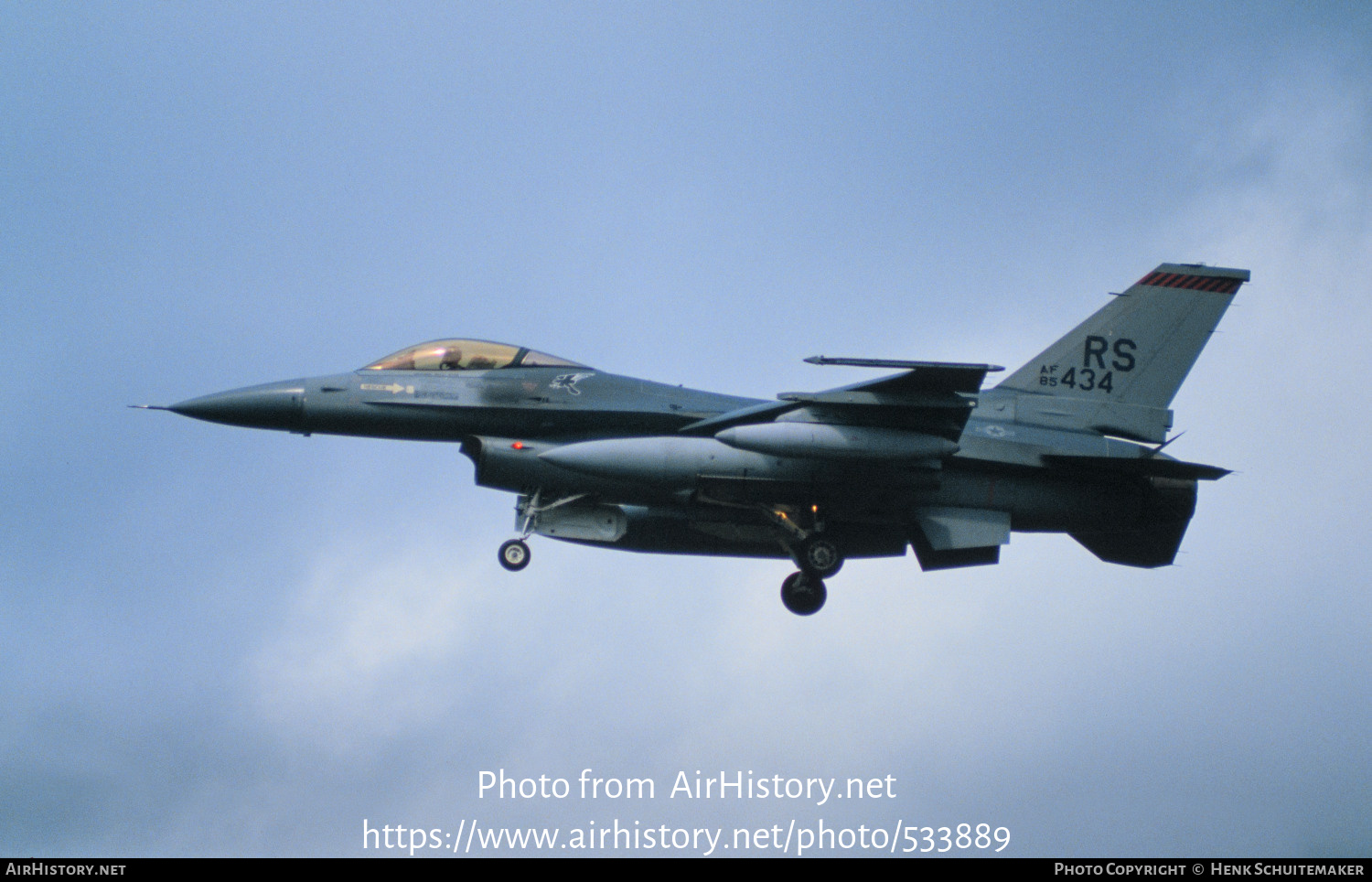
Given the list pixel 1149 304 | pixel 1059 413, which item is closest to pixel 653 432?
pixel 1059 413

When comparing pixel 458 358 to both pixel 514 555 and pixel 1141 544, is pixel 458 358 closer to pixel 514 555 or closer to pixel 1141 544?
pixel 514 555

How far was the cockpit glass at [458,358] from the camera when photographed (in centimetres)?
1888

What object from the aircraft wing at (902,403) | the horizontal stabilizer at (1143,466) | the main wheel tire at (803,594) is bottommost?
the main wheel tire at (803,594)

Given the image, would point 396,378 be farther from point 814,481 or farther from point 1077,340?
point 1077,340

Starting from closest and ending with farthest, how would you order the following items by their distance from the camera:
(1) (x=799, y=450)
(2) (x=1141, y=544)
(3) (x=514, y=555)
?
1. (1) (x=799, y=450)
2. (3) (x=514, y=555)
3. (2) (x=1141, y=544)

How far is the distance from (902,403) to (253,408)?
8.43m

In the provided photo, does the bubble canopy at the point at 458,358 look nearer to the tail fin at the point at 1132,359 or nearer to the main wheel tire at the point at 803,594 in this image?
the main wheel tire at the point at 803,594

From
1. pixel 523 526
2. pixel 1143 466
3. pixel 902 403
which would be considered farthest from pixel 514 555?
pixel 1143 466

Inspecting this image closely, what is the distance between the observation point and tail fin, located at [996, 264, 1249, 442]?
1989 centimetres

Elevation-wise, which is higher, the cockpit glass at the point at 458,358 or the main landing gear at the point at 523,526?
the cockpit glass at the point at 458,358

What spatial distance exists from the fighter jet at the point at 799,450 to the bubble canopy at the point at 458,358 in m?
0.02

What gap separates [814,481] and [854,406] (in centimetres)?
112

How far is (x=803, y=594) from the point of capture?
19.2 m

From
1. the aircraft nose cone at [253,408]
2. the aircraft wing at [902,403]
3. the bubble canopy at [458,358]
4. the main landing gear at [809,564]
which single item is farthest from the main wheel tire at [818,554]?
the aircraft nose cone at [253,408]
